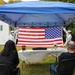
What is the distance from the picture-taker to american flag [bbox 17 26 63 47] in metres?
14.4

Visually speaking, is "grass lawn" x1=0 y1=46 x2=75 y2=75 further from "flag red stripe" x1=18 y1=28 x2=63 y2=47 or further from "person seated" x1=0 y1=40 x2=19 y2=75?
"flag red stripe" x1=18 y1=28 x2=63 y2=47

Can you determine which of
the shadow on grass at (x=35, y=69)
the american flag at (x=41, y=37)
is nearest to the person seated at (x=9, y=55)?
the shadow on grass at (x=35, y=69)

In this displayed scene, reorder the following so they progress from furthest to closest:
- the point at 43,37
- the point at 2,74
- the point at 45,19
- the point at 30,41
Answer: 1. the point at 30,41
2. the point at 43,37
3. the point at 45,19
4. the point at 2,74

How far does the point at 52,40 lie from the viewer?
14852 mm

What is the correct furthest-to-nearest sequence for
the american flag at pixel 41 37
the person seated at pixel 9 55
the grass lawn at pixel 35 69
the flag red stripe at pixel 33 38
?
the flag red stripe at pixel 33 38 < the american flag at pixel 41 37 < the grass lawn at pixel 35 69 < the person seated at pixel 9 55

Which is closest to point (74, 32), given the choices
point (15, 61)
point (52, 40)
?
point (52, 40)

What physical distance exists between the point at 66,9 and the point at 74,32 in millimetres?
18264

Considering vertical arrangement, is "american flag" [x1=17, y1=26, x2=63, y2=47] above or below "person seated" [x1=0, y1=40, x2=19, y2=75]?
below

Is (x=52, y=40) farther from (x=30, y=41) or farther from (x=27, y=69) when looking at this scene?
(x=27, y=69)

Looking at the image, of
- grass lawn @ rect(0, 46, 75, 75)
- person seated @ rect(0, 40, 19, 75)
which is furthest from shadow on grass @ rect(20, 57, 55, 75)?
person seated @ rect(0, 40, 19, 75)

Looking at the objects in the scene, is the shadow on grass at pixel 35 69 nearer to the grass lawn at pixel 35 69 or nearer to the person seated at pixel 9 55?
the grass lawn at pixel 35 69

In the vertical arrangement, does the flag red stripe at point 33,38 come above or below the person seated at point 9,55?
below

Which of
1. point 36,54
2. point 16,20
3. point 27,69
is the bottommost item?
point 27,69

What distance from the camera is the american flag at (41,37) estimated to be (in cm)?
1444
